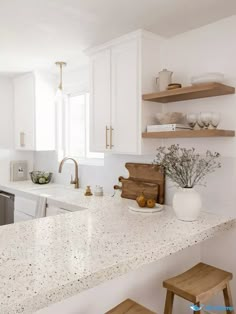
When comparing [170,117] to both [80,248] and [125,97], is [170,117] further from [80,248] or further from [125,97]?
[80,248]

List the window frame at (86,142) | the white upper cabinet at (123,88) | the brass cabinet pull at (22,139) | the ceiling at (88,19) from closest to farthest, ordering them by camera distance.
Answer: the ceiling at (88,19) → the white upper cabinet at (123,88) → the window frame at (86,142) → the brass cabinet pull at (22,139)

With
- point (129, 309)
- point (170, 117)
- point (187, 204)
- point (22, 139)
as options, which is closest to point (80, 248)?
point (129, 309)

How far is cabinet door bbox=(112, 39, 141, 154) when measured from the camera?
2.39 metres

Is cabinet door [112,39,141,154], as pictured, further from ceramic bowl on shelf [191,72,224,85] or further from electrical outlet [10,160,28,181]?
electrical outlet [10,160,28,181]

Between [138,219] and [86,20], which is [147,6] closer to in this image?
[86,20]

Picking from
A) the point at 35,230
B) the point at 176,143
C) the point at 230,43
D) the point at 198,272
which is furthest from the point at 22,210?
the point at 230,43

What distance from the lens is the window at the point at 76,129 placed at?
3.51 meters

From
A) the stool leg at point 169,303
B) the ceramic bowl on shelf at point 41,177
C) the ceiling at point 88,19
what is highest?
the ceiling at point 88,19

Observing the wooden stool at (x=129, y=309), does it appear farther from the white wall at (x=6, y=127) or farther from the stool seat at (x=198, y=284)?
the white wall at (x=6, y=127)

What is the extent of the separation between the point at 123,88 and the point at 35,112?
5.23 feet

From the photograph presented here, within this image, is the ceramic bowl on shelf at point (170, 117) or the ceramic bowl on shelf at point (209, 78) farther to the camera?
the ceramic bowl on shelf at point (170, 117)

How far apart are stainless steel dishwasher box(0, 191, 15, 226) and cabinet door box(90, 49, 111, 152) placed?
138 cm

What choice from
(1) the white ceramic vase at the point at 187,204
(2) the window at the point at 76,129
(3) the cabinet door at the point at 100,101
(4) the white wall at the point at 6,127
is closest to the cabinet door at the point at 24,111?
(4) the white wall at the point at 6,127

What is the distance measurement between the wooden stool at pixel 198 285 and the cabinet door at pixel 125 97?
1035mm
